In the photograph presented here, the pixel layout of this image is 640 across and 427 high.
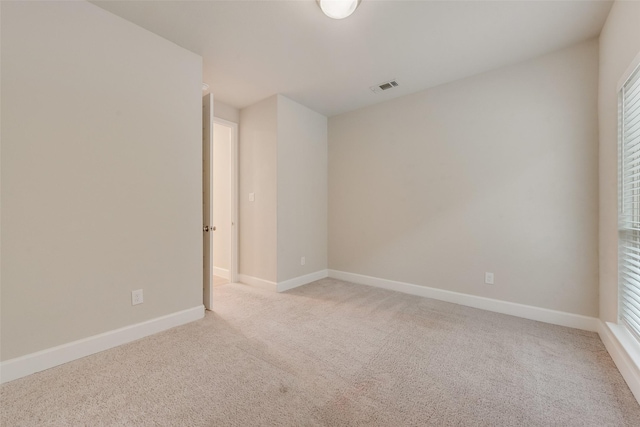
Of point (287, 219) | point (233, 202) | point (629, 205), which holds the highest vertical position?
point (233, 202)

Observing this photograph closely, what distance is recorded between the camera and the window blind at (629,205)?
1744 mm

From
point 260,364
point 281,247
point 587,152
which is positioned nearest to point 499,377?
point 260,364

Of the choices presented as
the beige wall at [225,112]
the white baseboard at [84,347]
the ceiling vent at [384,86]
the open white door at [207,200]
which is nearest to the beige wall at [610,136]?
the ceiling vent at [384,86]

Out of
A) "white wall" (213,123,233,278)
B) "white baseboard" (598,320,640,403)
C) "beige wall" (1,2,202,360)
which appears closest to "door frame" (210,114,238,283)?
"white wall" (213,123,233,278)

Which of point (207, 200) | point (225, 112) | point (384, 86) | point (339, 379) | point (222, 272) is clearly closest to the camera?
point (339, 379)

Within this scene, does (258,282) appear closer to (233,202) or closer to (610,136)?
(233,202)

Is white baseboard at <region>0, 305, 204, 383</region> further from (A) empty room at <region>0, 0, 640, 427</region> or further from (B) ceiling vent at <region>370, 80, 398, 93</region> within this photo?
(B) ceiling vent at <region>370, 80, 398, 93</region>

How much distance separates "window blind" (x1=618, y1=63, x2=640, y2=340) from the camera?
174cm

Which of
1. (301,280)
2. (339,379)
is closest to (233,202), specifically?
(301,280)

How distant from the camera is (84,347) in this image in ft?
6.37

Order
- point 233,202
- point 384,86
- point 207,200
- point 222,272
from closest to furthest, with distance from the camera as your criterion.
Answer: point 207,200, point 384,86, point 233,202, point 222,272

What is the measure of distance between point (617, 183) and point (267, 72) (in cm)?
334

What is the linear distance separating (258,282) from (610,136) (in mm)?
3985

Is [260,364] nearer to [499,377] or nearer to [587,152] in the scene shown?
[499,377]
